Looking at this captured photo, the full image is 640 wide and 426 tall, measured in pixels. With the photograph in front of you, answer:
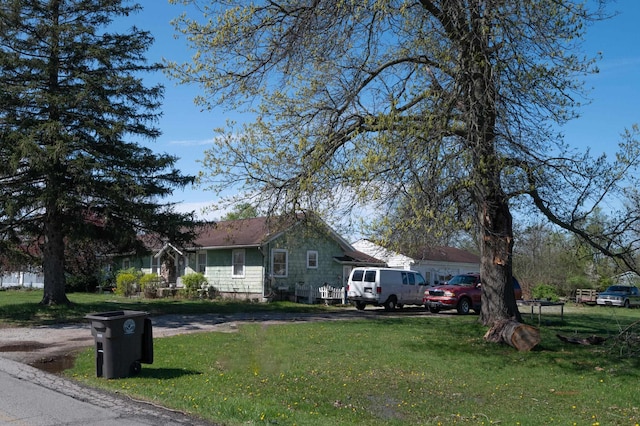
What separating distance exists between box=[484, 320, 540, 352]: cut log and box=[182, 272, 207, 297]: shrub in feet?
72.2

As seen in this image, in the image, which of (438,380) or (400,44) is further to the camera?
(400,44)

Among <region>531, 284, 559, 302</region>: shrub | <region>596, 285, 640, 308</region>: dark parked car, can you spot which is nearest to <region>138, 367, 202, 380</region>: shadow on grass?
<region>531, 284, 559, 302</region>: shrub

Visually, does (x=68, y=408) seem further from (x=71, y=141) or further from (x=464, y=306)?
(x=464, y=306)

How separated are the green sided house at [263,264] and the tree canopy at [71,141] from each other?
7105mm

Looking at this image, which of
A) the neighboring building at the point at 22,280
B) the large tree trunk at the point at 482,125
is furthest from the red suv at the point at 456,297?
the neighboring building at the point at 22,280

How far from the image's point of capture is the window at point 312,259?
3462 cm

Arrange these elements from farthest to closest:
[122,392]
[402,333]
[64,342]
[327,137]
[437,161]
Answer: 1. [402,333]
2. [64,342]
3. [327,137]
4. [437,161]
5. [122,392]

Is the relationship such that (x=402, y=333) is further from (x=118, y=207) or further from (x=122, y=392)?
(x=118, y=207)

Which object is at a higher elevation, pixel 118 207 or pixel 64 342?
pixel 118 207

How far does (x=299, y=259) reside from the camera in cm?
3409

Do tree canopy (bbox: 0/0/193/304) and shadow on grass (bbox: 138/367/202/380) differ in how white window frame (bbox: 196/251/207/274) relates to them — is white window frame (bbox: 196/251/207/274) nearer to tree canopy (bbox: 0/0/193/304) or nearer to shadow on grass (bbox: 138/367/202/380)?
tree canopy (bbox: 0/0/193/304)

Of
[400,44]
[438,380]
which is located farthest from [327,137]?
[438,380]

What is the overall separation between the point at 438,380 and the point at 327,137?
20.2ft

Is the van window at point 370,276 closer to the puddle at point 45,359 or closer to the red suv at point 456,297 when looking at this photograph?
the red suv at point 456,297
